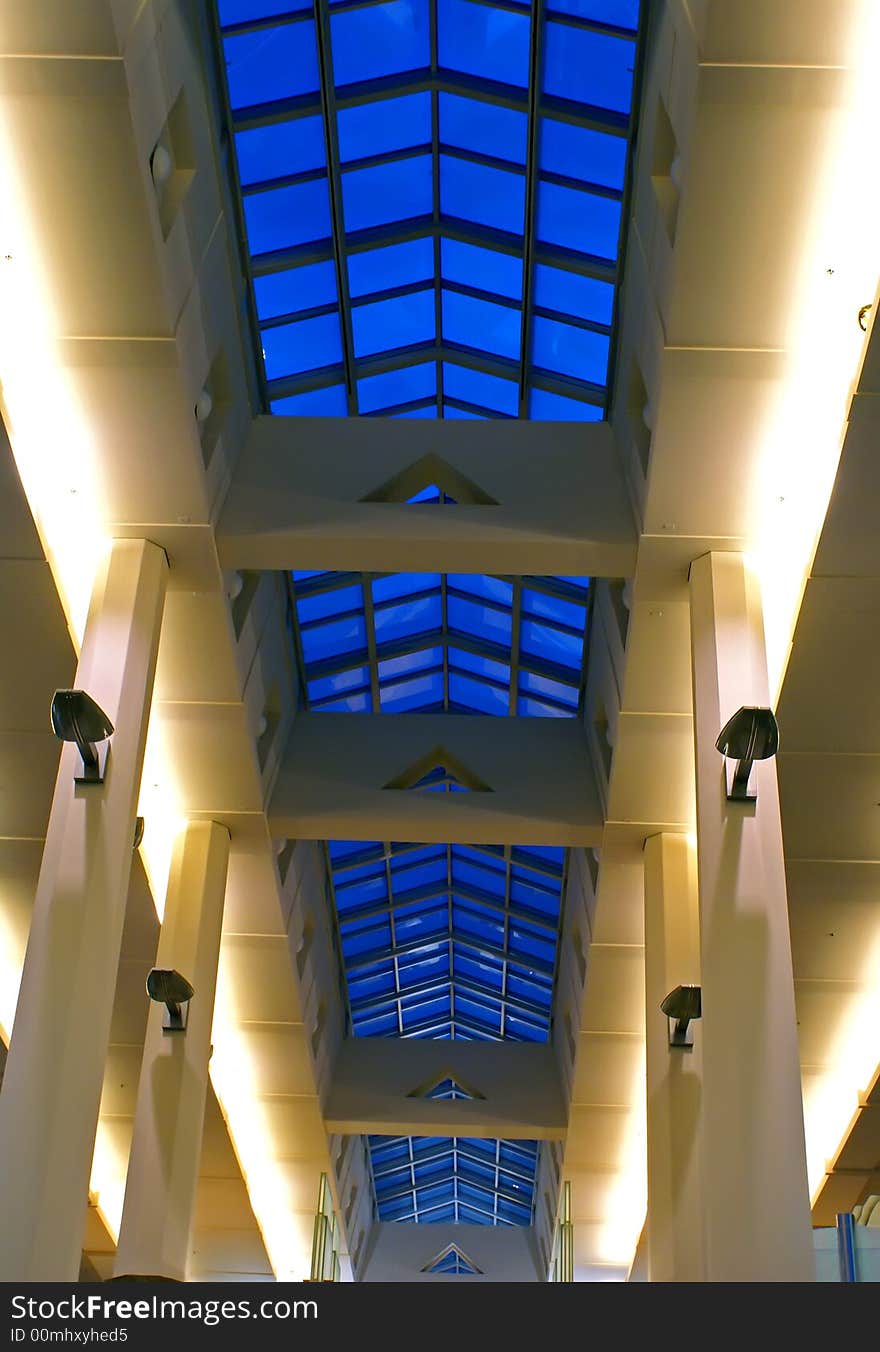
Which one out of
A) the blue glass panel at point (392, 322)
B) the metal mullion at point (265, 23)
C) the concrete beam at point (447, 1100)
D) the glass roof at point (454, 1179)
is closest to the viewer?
the metal mullion at point (265, 23)

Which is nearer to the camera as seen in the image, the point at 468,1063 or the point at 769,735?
the point at 769,735

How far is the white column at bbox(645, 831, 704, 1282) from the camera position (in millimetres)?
14680

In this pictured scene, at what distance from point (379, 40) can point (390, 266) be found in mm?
2857

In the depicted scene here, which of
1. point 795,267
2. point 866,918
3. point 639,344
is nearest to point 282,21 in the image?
point 639,344

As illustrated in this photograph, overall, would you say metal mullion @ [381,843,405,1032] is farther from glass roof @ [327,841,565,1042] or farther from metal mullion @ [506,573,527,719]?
metal mullion @ [506,573,527,719]

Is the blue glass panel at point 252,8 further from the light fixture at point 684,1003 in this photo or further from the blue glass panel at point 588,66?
the light fixture at point 684,1003

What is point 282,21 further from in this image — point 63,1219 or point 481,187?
point 63,1219

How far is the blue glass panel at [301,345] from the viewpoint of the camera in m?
15.6

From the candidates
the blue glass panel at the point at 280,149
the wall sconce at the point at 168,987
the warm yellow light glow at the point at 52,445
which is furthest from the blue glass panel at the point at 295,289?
the wall sconce at the point at 168,987

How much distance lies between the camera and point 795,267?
1083cm

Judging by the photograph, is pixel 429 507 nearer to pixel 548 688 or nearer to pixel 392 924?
pixel 548 688

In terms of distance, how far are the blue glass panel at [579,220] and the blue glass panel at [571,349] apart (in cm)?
99

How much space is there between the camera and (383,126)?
1423cm

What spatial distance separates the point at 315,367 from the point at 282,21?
430 centimetres
